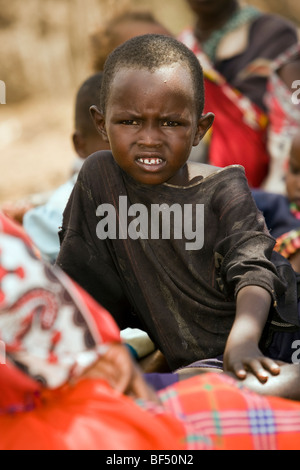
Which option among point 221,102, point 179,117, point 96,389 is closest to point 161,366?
point 179,117

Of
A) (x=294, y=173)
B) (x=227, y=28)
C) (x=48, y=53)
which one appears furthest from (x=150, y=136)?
(x=48, y=53)

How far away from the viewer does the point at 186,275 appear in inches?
86.8

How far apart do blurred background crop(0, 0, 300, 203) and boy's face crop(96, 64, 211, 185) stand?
5.40 metres

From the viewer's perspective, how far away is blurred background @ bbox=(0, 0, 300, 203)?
769cm

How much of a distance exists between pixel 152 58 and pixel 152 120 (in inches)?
6.9

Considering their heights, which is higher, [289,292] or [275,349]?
[289,292]

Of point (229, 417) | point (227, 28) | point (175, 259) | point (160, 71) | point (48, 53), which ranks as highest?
point (48, 53)

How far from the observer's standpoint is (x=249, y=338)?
1.87 meters

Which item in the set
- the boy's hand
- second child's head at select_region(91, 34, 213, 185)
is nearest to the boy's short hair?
second child's head at select_region(91, 34, 213, 185)

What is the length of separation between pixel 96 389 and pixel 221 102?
338 centimetres

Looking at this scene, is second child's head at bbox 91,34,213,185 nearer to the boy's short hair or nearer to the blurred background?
the boy's short hair

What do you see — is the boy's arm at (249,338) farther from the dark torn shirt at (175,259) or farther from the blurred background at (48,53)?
the blurred background at (48,53)

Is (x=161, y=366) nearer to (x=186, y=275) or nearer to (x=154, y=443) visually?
(x=186, y=275)

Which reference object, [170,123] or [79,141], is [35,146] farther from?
[170,123]
